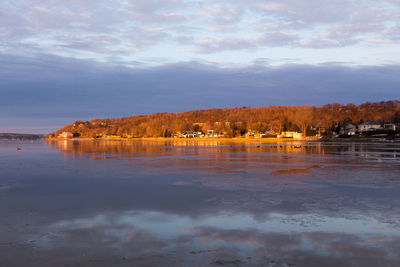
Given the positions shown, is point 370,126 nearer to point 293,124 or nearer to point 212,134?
point 293,124

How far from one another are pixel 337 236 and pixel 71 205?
726 centimetres

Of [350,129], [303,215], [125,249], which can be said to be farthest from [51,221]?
[350,129]

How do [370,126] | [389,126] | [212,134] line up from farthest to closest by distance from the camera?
[212,134] < [389,126] < [370,126]

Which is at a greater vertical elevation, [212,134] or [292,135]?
[212,134]

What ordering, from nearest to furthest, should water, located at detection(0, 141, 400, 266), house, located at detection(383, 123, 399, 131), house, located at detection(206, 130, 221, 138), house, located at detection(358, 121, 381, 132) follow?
water, located at detection(0, 141, 400, 266), house, located at detection(383, 123, 399, 131), house, located at detection(358, 121, 381, 132), house, located at detection(206, 130, 221, 138)

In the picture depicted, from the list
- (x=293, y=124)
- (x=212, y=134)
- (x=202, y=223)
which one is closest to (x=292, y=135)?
(x=293, y=124)

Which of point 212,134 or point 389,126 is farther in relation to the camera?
point 212,134

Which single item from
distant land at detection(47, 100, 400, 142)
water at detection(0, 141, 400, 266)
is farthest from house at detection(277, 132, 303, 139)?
water at detection(0, 141, 400, 266)

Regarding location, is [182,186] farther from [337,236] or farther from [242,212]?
[337,236]

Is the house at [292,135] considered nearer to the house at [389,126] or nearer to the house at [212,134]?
the house at [389,126]

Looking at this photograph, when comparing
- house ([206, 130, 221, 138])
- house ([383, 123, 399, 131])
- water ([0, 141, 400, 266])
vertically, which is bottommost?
water ([0, 141, 400, 266])

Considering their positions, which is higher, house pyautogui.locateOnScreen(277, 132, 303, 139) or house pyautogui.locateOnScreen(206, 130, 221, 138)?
house pyautogui.locateOnScreen(206, 130, 221, 138)

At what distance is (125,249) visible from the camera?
6316 mm

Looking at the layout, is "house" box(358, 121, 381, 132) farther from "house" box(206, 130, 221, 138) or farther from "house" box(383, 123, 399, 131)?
"house" box(206, 130, 221, 138)
